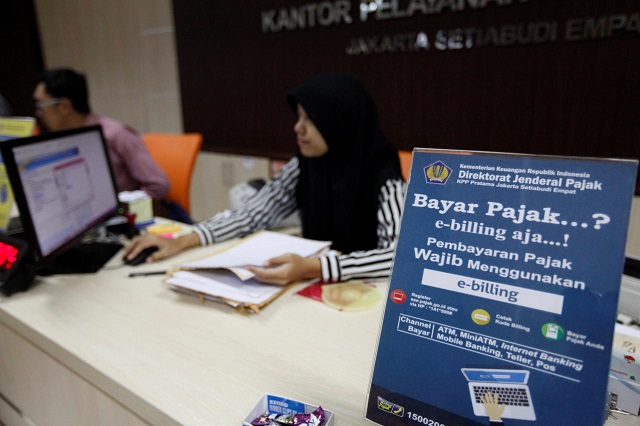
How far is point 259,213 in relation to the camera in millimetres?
1648

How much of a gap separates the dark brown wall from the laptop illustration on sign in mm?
1972

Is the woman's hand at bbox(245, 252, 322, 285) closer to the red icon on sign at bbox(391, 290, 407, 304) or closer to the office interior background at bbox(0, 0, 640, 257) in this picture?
the red icon on sign at bbox(391, 290, 407, 304)

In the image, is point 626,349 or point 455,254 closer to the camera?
point 455,254

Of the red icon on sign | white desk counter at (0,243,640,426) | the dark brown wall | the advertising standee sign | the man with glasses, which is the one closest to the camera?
the advertising standee sign

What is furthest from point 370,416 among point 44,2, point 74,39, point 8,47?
Result: point 8,47

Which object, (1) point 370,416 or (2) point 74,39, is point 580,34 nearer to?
(1) point 370,416

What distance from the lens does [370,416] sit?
67 cm

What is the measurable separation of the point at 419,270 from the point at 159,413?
49cm

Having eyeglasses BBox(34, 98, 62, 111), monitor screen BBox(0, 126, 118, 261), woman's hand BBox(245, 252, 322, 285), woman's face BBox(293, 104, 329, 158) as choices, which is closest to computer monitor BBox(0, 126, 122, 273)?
monitor screen BBox(0, 126, 118, 261)

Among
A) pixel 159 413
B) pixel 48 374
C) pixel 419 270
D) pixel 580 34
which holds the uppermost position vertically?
pixel 580 34

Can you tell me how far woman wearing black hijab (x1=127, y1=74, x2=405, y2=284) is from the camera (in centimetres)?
145

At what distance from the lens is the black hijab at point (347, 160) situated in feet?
4.99

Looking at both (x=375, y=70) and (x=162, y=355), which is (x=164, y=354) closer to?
(x=162, y=355)

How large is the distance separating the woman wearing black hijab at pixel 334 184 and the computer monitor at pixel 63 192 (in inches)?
6.8
